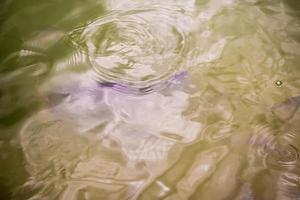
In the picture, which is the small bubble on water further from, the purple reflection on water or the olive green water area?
the purple reflection on water

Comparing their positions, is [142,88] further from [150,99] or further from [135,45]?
[135,45]

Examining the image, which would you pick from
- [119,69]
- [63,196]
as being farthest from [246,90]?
[63,196]

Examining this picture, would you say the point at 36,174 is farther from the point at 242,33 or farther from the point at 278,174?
the point at 242,33

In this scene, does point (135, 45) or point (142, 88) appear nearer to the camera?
point (142, 88)

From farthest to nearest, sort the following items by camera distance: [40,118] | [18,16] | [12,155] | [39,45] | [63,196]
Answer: [18,16] < [39,45] < [40,118] < [12,155] < [63,196]

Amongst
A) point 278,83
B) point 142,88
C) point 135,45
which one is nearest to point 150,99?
point 142,88

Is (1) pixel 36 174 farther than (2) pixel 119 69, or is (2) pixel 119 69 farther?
(2) pixel 119 69

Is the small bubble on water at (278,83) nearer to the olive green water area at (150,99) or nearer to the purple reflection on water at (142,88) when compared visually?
the olive green water area at (150,99)
